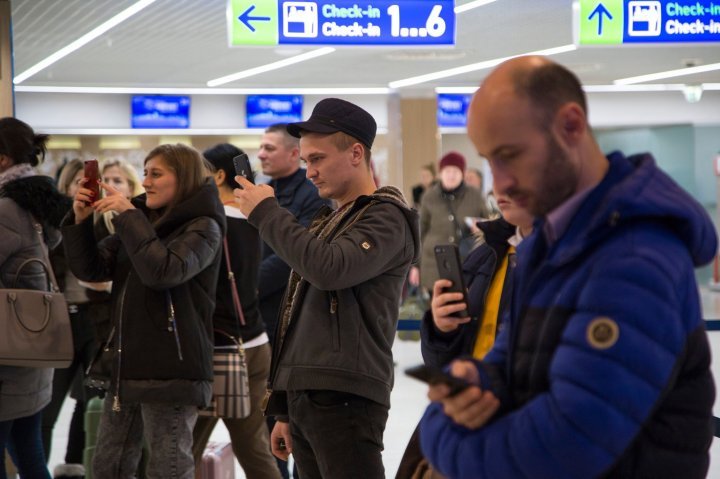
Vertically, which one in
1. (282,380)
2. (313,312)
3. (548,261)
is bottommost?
(282,380)

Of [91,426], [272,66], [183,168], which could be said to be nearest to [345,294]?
[183,168]

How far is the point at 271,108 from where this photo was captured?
57.2 feet

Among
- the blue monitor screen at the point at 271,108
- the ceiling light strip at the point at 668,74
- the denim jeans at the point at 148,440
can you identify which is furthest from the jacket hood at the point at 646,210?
the blue monitor screen at the point at 271,108

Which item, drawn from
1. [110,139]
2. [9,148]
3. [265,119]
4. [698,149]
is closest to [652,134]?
[698,149]

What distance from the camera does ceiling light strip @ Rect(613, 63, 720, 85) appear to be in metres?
15.5

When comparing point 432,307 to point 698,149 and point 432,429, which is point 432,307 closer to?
point 432,429

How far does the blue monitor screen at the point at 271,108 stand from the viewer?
1739 centimetres

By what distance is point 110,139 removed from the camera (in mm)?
17531

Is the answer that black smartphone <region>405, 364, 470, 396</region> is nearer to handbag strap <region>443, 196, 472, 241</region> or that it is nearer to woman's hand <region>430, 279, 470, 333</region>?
woman's hand <region>430, 279, 470, 333</region>

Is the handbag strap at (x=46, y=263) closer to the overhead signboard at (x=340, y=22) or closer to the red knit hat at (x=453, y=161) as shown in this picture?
the overhead signboard at (x=340, y=22)

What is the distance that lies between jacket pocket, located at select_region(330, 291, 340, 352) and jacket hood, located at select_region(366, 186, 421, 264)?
1.02ft

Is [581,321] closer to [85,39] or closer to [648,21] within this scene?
[648,21]

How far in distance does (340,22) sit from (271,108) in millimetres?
10848

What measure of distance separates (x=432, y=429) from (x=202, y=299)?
2.49m
